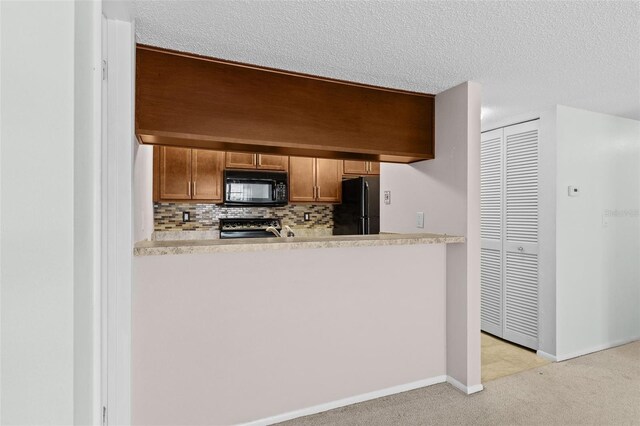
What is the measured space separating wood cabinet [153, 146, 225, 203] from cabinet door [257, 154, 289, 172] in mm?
446

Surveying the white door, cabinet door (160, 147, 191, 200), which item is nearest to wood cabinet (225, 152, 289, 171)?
cabinet door (160, 147, 191, 200)

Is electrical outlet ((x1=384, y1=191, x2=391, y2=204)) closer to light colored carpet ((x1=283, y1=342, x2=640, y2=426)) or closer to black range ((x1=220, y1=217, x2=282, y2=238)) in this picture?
light colored carpet ((x1=283, y1=342, x2=640, y2=426))

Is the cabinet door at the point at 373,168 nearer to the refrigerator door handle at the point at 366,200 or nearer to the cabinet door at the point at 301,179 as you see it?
the refrigerator door handle at the point at 366,200

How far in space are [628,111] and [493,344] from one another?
2.43m

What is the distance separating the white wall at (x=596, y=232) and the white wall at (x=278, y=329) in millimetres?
1287

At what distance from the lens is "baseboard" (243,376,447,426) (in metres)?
2.17

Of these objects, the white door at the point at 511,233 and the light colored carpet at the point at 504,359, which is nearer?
the light colored carpet at the point at 504,359

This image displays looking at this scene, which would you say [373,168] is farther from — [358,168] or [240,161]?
[240,161]

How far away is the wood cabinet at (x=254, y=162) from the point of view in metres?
4.25

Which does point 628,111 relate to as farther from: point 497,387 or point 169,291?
point 169,291
